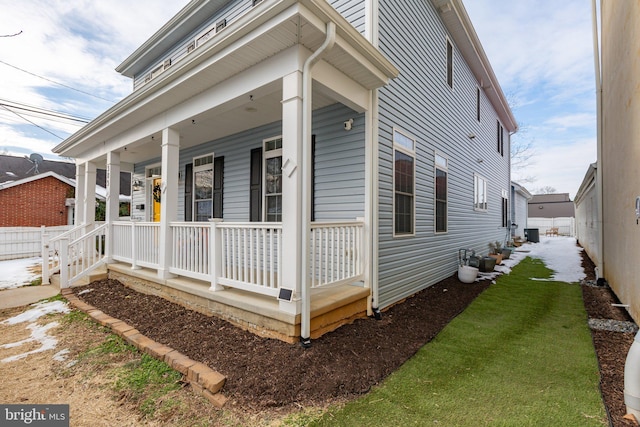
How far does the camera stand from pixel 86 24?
34.1 feet

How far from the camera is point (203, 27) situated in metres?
7.79

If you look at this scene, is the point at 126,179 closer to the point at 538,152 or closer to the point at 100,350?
the point at 100,350

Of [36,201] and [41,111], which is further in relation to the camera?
[36,201]

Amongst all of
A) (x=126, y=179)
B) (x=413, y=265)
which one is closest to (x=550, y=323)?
(x=413, y=265)

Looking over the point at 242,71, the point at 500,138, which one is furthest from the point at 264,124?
the point at 500,138

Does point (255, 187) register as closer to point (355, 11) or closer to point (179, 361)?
point (355, 11)

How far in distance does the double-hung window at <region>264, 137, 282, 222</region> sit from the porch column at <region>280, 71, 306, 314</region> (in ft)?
7.46

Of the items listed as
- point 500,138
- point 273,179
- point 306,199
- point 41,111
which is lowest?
point 306,199

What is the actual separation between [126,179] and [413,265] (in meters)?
22.3

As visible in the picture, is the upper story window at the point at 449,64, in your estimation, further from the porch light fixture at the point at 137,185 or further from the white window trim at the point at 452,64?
the porch light fixture at the point at 137,185

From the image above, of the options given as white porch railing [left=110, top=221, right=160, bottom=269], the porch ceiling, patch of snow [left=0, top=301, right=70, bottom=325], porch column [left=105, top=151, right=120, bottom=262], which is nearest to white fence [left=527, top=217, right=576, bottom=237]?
the porch ceiling

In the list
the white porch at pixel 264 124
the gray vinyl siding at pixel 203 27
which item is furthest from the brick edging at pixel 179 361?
the gray vinyl siding at pixel 203 27

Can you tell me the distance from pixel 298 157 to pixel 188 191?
214 inches

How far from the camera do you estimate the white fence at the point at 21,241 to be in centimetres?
1024
